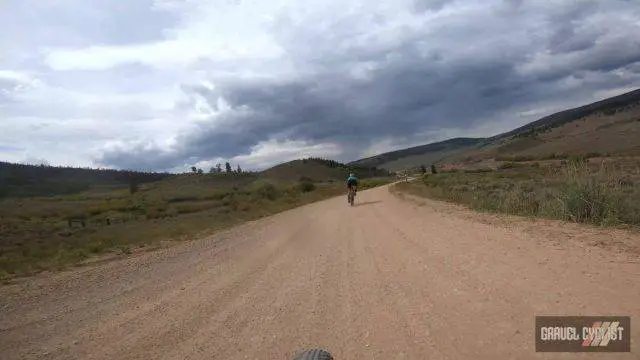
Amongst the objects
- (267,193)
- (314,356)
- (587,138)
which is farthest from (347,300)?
(587,138)

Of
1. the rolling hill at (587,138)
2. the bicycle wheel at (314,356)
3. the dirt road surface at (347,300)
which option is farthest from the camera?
the rolling hill at (587,138)

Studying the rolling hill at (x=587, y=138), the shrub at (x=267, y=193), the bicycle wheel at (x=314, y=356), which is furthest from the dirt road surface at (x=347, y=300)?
the rolling hill at (x=587, y=138)

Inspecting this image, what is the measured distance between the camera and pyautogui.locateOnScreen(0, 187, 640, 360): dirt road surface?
5383 mm

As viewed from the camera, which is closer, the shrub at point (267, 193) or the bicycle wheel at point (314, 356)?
the bicycle wheel at point (314, 356)

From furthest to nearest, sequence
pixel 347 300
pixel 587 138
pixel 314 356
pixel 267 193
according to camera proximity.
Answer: pixel 587 138 < pixel 267 193 < pixel 347 300 < pixel 314 356

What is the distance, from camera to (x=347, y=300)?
702 cm

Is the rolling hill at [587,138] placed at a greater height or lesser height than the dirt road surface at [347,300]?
greater

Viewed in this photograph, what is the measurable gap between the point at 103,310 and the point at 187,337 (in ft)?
8.74

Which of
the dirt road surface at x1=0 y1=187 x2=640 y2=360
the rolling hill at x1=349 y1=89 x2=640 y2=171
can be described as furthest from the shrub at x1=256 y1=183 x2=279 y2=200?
the rolling hill at x1=349 y1=89 x2=640 y2=171

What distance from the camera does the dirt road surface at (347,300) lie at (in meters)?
5.38

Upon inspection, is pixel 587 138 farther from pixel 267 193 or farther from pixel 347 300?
pixel 347 300

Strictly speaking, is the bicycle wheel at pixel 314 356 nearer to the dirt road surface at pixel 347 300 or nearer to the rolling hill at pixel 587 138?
the dirt road surface at pixel 347 300

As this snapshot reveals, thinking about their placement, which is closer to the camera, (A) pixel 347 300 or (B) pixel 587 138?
(A) pixel 347 300

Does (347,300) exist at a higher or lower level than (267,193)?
lower
